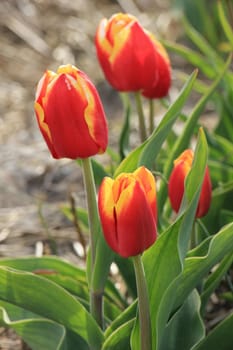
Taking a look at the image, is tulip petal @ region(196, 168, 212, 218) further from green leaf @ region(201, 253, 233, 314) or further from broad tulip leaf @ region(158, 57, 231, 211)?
broad tulip leaf @ region(158, 57, 231, 211)

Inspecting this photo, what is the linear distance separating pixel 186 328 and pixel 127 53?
0.60 metres

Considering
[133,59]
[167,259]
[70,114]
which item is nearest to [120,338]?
[167,259]

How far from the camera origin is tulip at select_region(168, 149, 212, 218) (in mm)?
1657

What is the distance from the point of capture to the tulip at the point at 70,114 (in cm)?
147

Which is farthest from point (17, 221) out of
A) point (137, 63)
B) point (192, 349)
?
point (192, 349)

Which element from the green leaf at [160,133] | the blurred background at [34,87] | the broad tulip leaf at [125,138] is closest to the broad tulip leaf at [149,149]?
the green leaf at [160,133]

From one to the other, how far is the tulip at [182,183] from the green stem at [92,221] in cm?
17

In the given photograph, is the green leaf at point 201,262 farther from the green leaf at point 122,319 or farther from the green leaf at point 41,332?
the green leaf at point 41,332

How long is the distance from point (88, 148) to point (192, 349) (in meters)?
0.43

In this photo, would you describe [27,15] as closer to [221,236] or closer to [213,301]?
[213,301]

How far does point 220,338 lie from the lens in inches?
66.4

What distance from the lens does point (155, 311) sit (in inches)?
63.4

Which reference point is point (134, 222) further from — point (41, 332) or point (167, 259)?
point (41, 332)

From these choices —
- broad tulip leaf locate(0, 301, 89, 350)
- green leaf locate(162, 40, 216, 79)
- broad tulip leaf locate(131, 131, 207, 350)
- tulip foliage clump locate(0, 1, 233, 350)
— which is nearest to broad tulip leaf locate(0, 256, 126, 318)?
tulip foliage clump locate(0, 1, 233, 350)
